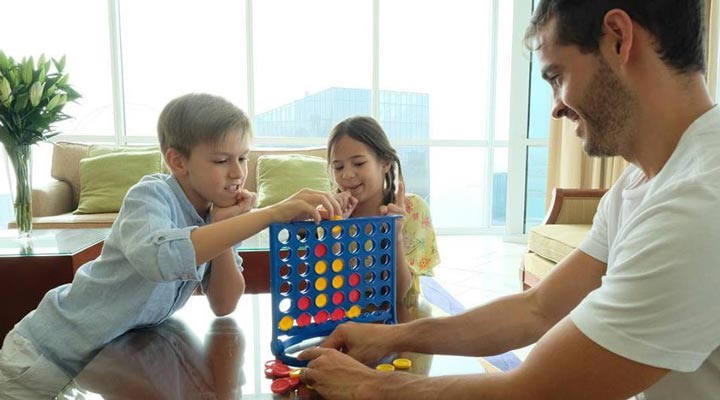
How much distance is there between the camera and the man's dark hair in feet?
2.44

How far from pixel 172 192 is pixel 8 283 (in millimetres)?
1106

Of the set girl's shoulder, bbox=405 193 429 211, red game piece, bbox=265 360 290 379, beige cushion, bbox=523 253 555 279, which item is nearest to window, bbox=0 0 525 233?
beige cushion, bbox=523 253 555 279

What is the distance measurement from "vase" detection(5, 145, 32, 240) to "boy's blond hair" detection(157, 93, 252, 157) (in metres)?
1.21

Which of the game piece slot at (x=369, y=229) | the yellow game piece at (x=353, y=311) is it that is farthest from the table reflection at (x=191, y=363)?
the game piece slot at (x=369, y=229)

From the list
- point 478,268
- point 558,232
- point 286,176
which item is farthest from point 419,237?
point 478,268

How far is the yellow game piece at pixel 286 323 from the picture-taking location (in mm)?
822

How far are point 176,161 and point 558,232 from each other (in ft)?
7.36

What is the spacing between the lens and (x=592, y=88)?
0.80 metres

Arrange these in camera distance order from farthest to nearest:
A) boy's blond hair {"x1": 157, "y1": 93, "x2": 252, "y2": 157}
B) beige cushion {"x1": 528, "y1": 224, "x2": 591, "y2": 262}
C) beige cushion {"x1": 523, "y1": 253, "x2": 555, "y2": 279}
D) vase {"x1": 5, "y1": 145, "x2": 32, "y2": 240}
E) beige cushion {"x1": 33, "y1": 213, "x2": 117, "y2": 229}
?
beige cushion {"x1": 33, "y1": 213, "x2": 117, "y2": 229} < beige cushion {"x1": 523, "y1": 253, "x2": 555, "y2": 279} < beige cushion {"x1": 528, "y1": 224, "x2": 591, "y2": 262} < vase {"x1": 5, "y1": 145, "x2": 32, "y2": 240} < boy's blond hair {"x1": 157, "y1": 93, "x2": 252, "y2": 157}

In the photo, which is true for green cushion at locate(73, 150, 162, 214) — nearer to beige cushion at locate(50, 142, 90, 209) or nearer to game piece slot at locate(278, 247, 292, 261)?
beige cushion at locate(50, 142, 90, 209)

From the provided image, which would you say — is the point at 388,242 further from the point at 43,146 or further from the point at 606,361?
the point at 43,146

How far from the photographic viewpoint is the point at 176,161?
1089mm

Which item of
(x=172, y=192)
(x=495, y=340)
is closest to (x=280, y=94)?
(x=172, y=192)

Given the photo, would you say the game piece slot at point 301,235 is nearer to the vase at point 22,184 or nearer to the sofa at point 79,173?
the vase at point 22,184
